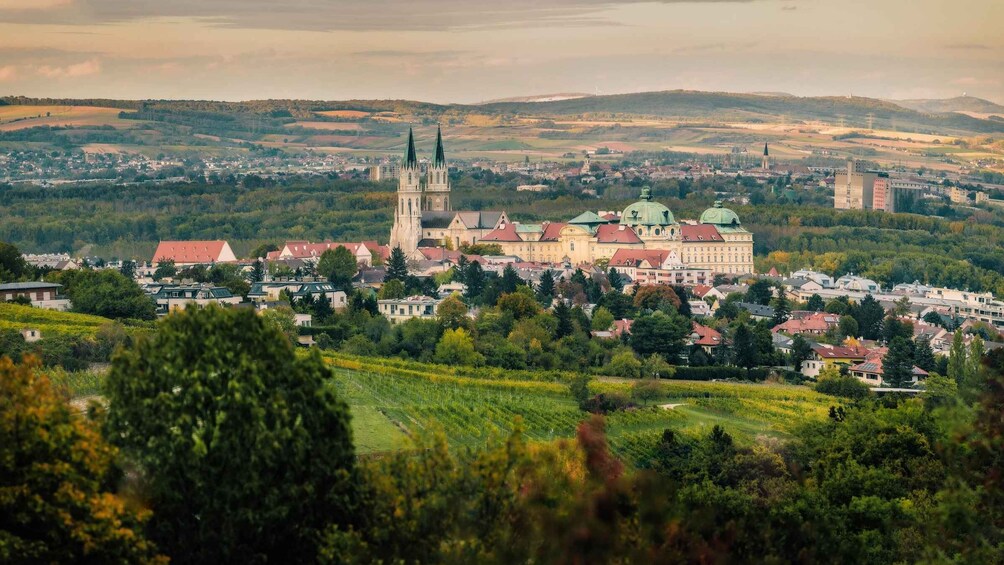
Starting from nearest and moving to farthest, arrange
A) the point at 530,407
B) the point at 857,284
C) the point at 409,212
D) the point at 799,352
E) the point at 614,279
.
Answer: the point at 530,407 < the point at 799,352 < the point at 614,279 < the point at 857,284 < the point at 409,212

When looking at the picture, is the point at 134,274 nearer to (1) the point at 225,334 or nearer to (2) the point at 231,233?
(2) the point at 231,233

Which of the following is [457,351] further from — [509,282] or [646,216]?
[646,216]

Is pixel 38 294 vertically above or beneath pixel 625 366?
above

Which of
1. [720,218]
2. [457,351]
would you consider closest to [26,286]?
[457,351]

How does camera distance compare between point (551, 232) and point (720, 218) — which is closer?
point (551, 232)

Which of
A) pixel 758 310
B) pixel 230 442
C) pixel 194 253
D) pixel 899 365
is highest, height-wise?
pixel 230 442

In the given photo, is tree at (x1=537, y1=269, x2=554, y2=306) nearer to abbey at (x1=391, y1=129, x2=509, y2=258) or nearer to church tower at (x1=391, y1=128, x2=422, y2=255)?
abbey at (x1=391, y1=129, x2=509, y2=258)
